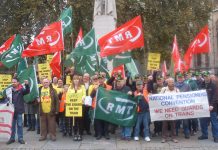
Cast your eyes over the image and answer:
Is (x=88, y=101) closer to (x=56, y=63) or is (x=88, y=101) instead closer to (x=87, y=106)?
(x=87, y=106)

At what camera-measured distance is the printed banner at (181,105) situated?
1207 centimetres

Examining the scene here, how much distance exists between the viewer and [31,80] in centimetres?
1282

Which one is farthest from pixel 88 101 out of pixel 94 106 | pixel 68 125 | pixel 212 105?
pixel 212 105

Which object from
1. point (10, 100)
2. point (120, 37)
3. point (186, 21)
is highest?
point (186, 21)

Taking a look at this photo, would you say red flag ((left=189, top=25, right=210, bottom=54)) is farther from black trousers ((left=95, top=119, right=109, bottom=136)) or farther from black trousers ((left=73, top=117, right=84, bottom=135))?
black trousers ((left=73, top=117, right=84, bottom=135))

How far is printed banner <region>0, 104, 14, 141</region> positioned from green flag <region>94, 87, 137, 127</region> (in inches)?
91.2

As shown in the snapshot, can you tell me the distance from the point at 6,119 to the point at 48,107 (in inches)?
47.1

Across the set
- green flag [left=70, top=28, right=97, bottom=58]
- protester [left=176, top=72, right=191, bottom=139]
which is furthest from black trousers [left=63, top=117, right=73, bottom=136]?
protester [left=176, top=72, right=191, bottom=139]

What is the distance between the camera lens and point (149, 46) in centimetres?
3141

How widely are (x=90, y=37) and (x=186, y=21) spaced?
1874 centimetres

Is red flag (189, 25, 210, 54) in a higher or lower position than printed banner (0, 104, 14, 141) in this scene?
higher

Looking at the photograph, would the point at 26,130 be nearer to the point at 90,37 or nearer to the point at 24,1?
the point at 90,37

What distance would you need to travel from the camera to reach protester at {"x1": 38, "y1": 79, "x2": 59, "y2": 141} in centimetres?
1244

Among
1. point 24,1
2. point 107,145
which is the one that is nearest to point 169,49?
point 24,1
